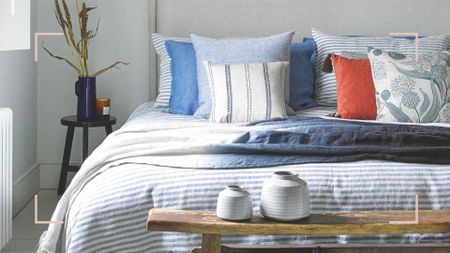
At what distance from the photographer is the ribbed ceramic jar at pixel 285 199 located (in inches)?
80.3

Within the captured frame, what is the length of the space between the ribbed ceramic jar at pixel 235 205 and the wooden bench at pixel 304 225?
0.02m

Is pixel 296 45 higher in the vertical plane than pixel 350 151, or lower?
higher

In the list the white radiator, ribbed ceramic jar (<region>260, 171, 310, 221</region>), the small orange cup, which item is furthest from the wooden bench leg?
the small orange cup

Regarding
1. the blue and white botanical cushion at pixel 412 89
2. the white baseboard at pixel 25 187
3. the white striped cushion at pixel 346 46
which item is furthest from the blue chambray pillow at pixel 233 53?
the white baseboard at pixel 25 187

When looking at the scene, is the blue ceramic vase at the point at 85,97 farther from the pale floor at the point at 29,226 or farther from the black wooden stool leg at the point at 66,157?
the pale floor at the point at 29,226

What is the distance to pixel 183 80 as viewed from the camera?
3998mm

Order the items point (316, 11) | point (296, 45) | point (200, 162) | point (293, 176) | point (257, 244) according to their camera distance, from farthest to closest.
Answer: point (316, 11), point (296, 45), point (200, 162), point (257, 244), point (293, 176)

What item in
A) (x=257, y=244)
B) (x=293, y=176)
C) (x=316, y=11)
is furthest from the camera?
(x=316, y=11)

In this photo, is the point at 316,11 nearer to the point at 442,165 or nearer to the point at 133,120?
the point at 133,120

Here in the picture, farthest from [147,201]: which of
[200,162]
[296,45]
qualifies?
[296,45]

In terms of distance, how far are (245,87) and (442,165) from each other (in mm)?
1253

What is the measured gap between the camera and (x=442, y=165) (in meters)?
2.63

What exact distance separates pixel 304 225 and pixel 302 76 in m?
2.10

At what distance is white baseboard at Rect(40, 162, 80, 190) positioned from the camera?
4.69 meters
